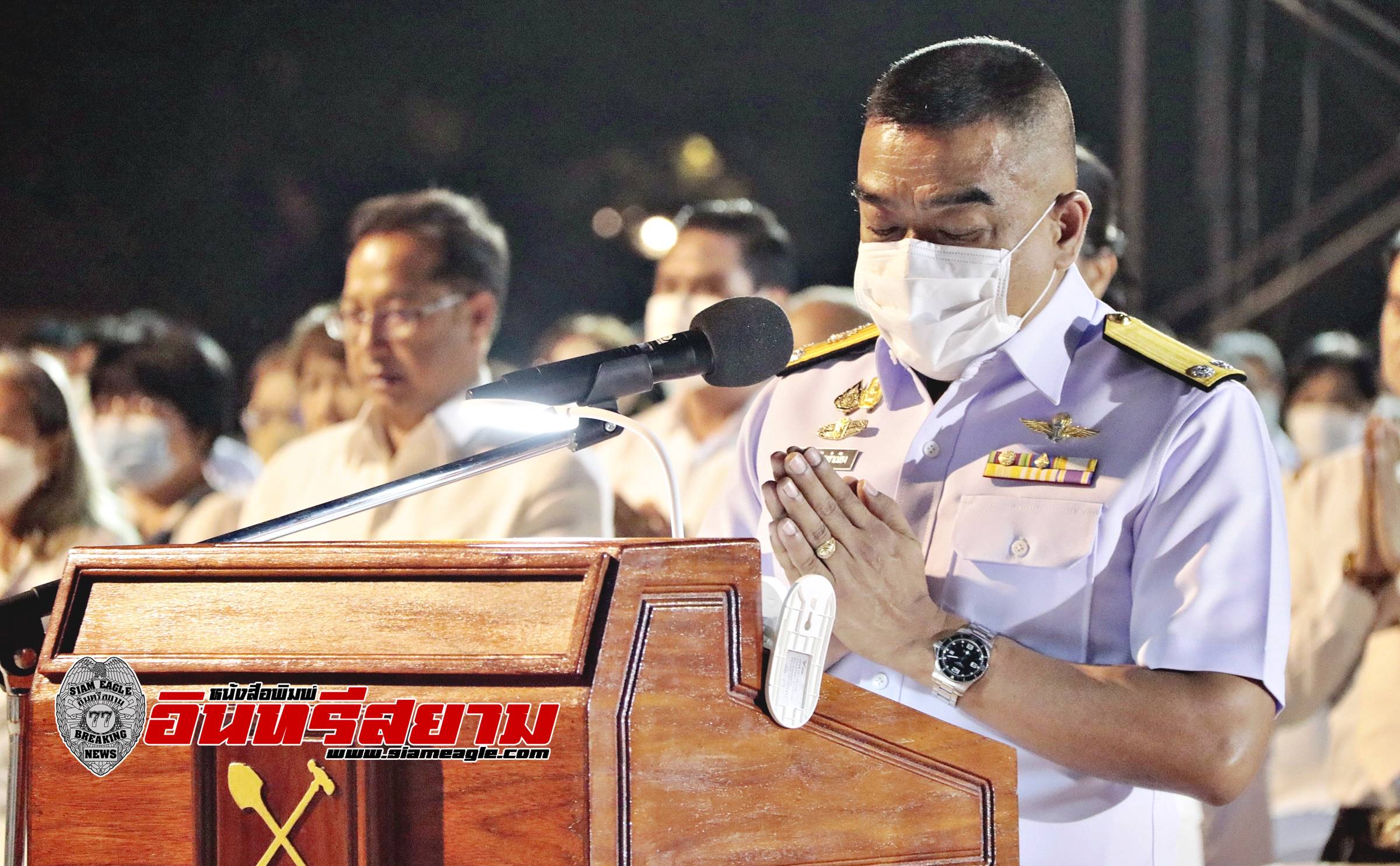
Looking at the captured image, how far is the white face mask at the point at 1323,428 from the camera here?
504 cm

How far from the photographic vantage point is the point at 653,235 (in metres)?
8.48

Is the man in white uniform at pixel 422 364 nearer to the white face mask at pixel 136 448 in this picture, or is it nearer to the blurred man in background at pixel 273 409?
the white face mask at pixel 136 448

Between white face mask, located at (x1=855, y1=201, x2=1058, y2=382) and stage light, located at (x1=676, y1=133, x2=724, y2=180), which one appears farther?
stage light, located at (x1=676, y1=133, x2=724, y2=180)

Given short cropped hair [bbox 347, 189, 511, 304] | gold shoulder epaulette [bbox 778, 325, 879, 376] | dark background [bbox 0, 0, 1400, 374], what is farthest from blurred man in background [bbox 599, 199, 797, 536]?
dark background [bbox 0, 0, 1400, 374]

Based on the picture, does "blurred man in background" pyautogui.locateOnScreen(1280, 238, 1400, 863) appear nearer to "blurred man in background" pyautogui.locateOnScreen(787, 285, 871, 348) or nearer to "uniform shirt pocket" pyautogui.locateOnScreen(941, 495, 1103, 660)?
"blurred man in background" pyautogui.locateOnScreen(787, 285, 871, 348)

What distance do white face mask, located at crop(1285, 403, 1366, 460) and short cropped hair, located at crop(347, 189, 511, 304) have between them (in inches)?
135

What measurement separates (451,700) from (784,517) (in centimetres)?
44

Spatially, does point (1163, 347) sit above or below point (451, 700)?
above

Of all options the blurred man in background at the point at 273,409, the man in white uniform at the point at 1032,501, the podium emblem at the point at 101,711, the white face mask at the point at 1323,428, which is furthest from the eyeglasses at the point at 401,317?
the white face mask at the point at 1323,428

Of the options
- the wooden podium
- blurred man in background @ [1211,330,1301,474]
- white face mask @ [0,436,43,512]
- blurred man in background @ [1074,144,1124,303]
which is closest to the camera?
the wooden podium

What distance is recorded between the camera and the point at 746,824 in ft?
3.62

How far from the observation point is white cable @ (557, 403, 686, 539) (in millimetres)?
1335

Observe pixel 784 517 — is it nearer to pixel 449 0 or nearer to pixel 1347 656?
pixel 1347 656

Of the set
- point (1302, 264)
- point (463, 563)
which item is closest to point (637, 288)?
point (1302, 264)
